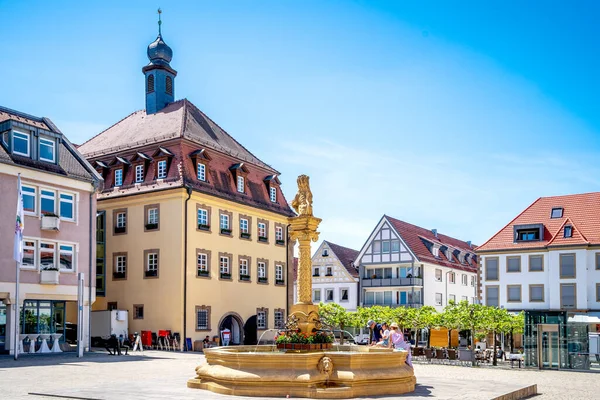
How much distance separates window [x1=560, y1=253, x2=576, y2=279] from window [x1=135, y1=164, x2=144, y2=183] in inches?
1109

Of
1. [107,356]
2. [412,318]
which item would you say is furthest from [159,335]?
[412,318]

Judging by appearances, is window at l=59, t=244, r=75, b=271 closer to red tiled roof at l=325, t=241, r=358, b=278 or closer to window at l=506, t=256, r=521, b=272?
window at l=506, t=256, r=521, b=272

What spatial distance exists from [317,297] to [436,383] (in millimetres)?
48974

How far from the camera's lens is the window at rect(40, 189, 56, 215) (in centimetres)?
3450

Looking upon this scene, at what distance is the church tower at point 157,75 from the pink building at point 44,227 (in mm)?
11248

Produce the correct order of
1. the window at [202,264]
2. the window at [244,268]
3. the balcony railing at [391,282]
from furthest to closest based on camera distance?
the balcony railing at [391,282] → the window at [244,268] → the window at [202,264]

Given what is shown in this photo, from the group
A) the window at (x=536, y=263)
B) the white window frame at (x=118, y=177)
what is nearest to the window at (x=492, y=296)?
the window at (x=536, y=263)

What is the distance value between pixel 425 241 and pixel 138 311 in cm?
3390

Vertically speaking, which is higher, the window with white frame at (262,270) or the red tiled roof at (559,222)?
the red tiled roof at (559,222)

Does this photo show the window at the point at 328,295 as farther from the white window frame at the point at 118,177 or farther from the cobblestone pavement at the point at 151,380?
the cobblestone pavement at the point at 151,380

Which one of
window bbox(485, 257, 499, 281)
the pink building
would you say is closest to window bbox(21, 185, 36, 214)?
the pink building

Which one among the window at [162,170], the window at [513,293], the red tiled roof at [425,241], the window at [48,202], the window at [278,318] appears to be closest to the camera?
the window at [48,202]

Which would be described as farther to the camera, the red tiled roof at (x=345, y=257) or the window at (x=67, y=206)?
the red tiled roof at (x=345, y=257)

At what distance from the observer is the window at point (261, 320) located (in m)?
46.4
